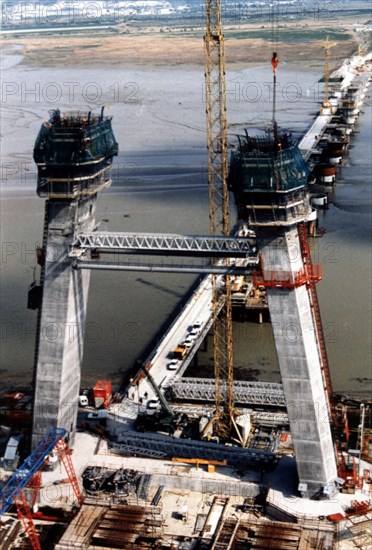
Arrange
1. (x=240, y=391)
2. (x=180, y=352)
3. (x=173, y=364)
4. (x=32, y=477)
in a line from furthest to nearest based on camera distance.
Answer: (x=180, y=352)
(x=173, y=364)
(x=240, y=391)
(x=32, y=477)

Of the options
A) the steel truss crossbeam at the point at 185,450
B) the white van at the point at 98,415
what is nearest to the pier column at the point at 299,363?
the steel truss crossbeam at the point at 185,450

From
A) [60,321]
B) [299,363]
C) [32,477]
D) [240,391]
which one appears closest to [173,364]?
[240,391]

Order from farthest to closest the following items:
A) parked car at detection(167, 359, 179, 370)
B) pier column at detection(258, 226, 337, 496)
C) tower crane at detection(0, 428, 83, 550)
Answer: parked car at detection(167, 359, 179, 370), pier column at detection(258, 226, 337, 496), tower crane at detection(0, 428, 83, 550)

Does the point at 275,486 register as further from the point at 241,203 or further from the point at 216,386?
the point at 241,203

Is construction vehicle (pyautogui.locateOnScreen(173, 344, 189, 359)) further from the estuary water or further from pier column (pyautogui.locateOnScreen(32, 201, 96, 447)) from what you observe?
pier column (pyautogui.locateOnScreen(32, 201, 96, 447))

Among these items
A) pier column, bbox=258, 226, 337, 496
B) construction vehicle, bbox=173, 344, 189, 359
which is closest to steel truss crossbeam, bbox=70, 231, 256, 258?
pier column, bbox=258, 226, 337, 496

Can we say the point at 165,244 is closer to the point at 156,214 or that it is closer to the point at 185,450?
the point at 185,450
